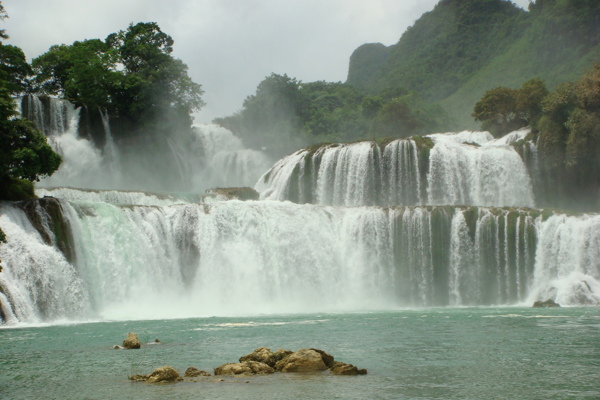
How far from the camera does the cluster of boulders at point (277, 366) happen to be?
43.2 ft

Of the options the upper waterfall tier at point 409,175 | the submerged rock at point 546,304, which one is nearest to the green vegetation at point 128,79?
the upper waterfall tier at point 409,175

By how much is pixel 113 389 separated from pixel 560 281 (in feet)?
73.6

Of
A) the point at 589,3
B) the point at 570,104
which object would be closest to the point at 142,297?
the point at 570,104

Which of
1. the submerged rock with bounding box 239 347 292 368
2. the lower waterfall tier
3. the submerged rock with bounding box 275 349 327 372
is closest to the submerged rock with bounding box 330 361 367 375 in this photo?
the submerged rock with bounding box 275 349 327 372

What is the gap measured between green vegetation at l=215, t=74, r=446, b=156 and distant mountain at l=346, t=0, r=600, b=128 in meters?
9.68

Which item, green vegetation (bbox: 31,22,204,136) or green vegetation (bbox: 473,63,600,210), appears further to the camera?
green vegetation (bbox: 31,22,204,136)

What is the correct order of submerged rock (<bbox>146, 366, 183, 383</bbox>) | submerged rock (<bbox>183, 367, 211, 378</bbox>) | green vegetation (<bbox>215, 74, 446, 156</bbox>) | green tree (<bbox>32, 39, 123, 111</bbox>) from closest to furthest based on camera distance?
submerged rock (<bbox>146, 366, 183, 383</bbox>), submerged rock (<bbox>183, 367, 211, 378</bbox>), green tree (<bbox>32, 39, 123, 111</bbox>), green vegetation (<bbox>215, 74, 446, 156</bbox>)

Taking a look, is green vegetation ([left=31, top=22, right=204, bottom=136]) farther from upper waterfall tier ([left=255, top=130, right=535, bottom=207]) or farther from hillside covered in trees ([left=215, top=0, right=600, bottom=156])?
upper waterfall tier ([left=255, top=130, right=535, bottom=207])

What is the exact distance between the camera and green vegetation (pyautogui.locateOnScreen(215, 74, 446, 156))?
2456 inches

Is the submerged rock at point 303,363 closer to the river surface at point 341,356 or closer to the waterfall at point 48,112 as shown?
the river surface at point 341,356

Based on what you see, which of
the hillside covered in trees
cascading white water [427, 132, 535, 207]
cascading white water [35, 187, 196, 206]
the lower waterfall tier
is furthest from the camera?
the hillside covered in trees

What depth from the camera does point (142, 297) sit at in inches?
1137

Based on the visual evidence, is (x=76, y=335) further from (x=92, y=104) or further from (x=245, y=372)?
(x=92, y=104)

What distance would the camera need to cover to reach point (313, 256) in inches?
1280
